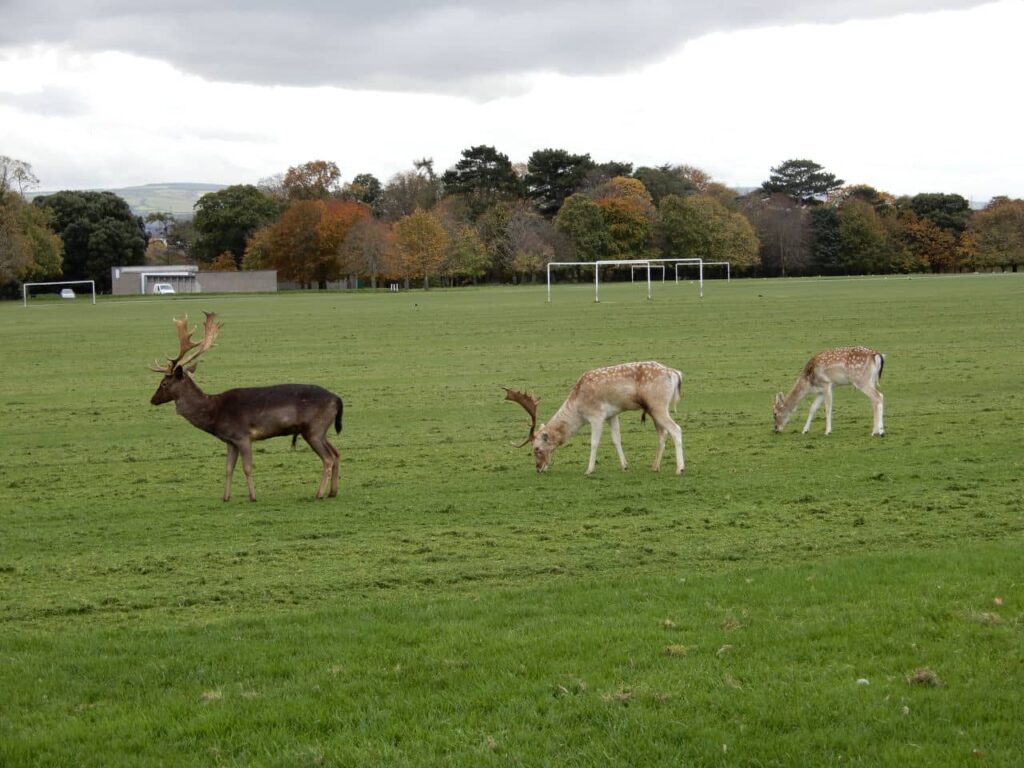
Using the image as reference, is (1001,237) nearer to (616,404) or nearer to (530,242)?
(530,242)

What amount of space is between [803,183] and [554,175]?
52493 millimetres

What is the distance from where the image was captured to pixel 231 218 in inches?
5940

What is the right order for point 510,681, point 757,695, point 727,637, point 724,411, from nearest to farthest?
point 757,695 → point 510,681 → point 727,637 → point 724,411

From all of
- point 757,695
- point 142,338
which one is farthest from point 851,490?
point 142,338

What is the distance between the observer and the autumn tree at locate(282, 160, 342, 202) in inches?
6658

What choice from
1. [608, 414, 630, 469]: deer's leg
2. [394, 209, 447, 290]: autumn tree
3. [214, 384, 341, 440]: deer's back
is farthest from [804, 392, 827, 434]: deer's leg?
[394, 209, 447, 290]: autumn tree

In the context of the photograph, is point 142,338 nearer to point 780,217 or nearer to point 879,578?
point 879,578

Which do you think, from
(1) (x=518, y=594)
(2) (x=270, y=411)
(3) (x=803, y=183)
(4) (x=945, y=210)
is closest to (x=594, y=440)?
(2) (x=270, y=411)

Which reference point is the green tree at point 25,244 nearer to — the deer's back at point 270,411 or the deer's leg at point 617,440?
the deer's back at point 270,411

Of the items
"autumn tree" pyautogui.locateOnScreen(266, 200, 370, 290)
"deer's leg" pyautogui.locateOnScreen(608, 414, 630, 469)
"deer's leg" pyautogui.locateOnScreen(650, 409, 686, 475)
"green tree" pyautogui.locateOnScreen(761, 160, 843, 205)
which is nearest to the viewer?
"deer's leg" pyautogui.locateOnScreen(650, 409, 686, 475)

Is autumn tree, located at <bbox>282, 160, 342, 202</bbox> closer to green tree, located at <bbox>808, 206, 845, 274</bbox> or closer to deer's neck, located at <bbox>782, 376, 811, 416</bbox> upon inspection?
green tree, located at <bbox>808, 206, 845, 274</bbox>

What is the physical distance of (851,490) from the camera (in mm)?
14461

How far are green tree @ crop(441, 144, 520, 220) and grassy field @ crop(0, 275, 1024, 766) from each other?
131m

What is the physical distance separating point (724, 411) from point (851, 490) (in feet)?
26.5
